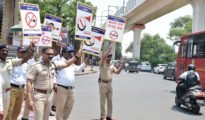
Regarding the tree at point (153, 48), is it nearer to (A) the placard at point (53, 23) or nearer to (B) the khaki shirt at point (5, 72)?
(A) the placard at point (53, 23)

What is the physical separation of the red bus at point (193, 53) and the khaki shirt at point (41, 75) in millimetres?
12292

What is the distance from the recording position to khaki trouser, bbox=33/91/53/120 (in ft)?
22.5

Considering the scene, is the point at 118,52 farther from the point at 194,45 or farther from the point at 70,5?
the point at 194,45

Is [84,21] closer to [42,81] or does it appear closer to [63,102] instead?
[63,102]

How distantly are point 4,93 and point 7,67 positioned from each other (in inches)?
16.2

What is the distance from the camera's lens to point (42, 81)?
6.95m

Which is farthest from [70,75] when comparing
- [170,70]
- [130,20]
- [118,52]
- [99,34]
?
[118,52]

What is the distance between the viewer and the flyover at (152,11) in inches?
1358

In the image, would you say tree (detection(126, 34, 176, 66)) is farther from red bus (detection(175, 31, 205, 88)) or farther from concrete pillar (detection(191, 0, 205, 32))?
red bus (detection(175, 31, 205, 88))

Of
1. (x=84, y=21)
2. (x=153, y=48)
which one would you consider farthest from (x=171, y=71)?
(x=153, y=48)

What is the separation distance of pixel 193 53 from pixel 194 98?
7944 mm

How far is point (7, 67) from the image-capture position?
6.68 m

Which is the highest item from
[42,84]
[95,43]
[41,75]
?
[95,43]

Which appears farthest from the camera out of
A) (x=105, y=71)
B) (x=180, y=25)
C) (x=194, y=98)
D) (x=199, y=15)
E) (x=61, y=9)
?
(x=180, y=25)
